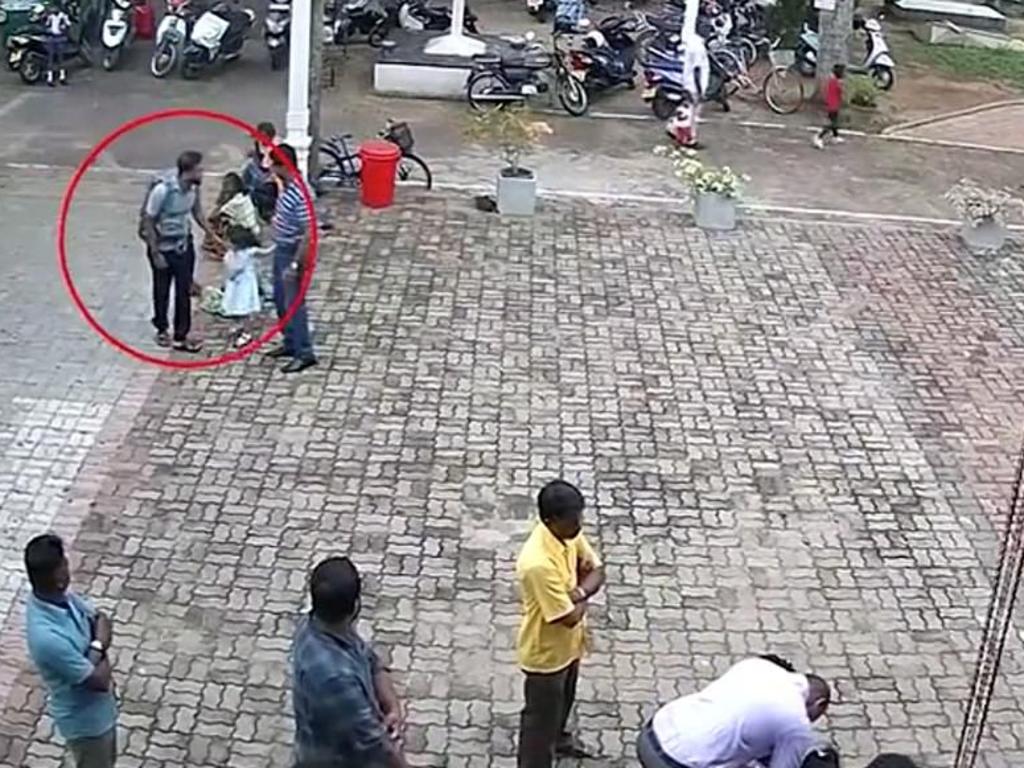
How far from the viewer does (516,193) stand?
13.1m

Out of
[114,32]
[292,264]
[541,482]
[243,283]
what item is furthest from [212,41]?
[541,482]

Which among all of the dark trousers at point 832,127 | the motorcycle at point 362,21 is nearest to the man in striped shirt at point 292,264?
the dark trousers at point 832,127

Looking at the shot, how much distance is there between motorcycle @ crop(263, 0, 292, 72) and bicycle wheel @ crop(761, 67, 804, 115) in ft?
18.6

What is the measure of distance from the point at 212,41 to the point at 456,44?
2.76 meters

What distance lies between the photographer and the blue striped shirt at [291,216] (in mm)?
9523

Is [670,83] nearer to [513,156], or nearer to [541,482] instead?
[513,156]

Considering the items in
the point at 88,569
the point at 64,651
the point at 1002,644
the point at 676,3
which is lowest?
the point at 676,3

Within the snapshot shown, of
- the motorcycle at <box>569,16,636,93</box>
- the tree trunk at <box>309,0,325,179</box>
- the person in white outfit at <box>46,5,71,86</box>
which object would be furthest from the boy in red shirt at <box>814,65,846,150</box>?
the person in white outfit at <box>46,5,71,86</box>

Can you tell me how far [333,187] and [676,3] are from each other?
32.6ft

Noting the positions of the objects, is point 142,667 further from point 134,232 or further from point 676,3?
point 676,3

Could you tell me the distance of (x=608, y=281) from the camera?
1175cm

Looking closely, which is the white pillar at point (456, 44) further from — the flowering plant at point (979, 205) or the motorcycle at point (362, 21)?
the flowering plant at point (979, 205)

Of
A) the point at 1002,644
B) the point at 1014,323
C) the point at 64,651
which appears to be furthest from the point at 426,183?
the point at 64,651

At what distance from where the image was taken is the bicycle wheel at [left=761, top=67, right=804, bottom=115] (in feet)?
57.9
